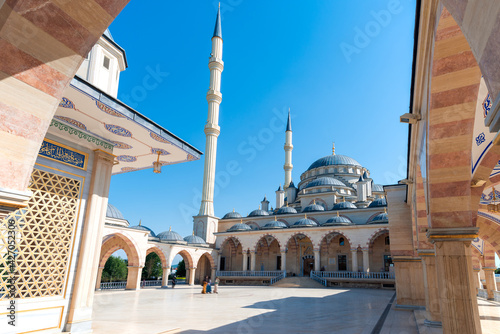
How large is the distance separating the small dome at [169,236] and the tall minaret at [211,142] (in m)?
3.44

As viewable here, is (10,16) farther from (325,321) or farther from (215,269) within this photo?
(215,269)

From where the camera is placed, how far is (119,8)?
2.55 m

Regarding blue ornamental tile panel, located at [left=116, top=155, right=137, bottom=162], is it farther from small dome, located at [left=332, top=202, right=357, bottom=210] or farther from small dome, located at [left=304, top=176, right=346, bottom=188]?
small dome, located at [left=304, top=176, right=346, bottom=188]

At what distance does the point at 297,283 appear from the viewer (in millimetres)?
21375

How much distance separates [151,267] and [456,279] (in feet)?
92.8

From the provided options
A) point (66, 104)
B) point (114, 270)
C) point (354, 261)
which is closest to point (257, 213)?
point (354, 261)

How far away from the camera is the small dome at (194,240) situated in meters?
26.2

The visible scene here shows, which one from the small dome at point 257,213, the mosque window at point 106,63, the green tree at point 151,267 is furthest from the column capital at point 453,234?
the green tree at point 151,267

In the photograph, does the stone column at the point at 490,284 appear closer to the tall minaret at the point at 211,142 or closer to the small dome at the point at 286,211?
the small dome at the point at 286,211

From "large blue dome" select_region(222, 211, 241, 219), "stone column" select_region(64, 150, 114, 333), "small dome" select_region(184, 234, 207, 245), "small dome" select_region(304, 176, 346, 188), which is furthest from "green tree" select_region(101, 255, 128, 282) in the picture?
"stone column" select_region(64, 150, 114, 333)

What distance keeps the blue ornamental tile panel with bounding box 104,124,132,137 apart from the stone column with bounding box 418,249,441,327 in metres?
6.51

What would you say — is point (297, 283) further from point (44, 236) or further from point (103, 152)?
point (44, 236)

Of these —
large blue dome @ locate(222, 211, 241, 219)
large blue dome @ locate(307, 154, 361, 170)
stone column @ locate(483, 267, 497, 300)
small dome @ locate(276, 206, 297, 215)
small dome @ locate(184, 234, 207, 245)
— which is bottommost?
stone column @ locate(483, 267, 497, 300)

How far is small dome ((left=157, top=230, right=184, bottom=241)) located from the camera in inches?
971
